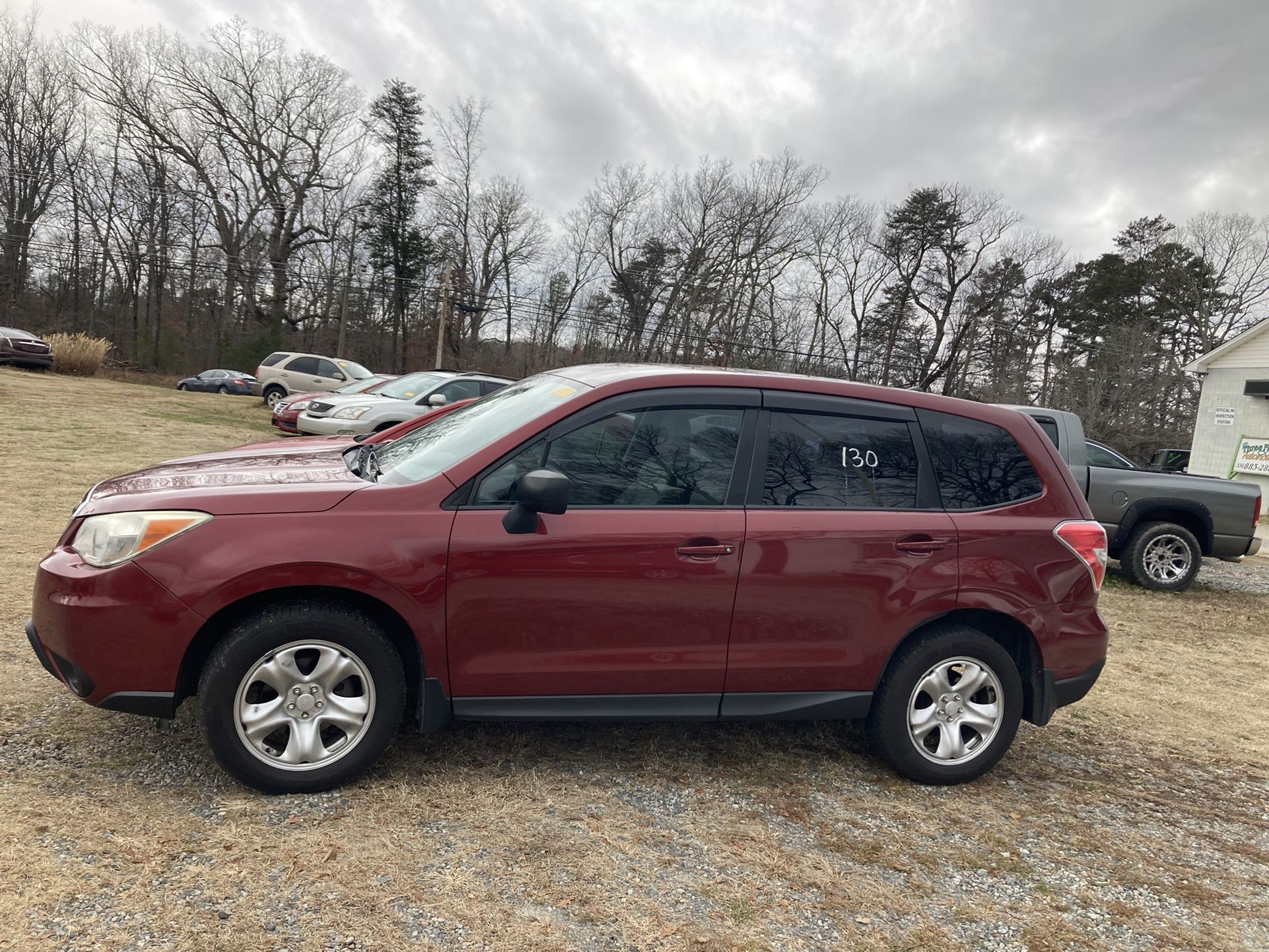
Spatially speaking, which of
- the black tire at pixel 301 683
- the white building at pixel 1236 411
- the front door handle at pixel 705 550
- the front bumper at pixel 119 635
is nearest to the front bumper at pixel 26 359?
the front bumper at pixel 119 635

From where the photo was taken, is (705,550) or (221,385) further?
(221,385)

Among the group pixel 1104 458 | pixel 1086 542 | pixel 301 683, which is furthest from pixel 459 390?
pixel 1086 542

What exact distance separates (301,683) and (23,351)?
26.7 m

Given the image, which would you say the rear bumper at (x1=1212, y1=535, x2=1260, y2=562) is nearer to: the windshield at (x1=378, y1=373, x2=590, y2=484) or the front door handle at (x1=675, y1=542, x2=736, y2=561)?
the front door handle at (x1=675, y1=542, x2=736, y2=561)

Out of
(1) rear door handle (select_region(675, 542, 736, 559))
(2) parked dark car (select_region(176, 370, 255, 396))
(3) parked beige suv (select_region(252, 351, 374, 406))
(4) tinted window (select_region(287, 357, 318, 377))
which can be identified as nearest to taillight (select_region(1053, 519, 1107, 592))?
(1) rear door handle (select_region(675, 542, 736, 559))

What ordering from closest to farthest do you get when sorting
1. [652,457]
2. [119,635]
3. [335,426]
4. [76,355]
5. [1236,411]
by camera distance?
1. [119,635]
2. [652,457]
3. [335,426]
4. [1236,411]
5. [76,355]

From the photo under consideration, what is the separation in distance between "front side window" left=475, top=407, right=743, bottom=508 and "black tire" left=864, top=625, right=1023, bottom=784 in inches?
46.1

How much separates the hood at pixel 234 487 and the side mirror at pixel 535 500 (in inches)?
25.0

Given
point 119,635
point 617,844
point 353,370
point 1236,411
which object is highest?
point 1236,411

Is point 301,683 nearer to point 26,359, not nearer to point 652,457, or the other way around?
point 652,457

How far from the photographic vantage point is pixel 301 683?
2.86 meters

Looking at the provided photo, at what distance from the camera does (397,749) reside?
11.1ft

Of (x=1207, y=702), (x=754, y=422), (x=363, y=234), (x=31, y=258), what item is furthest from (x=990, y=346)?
(x=31, y=258)

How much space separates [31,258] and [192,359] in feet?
28.2
